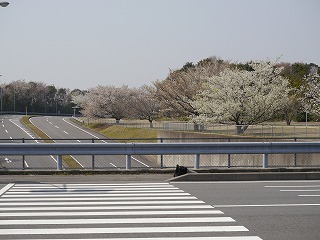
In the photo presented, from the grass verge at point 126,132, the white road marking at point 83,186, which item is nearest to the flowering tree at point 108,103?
the grass verge at point 126,132

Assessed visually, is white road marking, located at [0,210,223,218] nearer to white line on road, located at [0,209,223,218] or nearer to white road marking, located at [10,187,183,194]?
white line on road, located at [0,209,223,218]

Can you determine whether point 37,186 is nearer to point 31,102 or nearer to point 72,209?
point 72,209

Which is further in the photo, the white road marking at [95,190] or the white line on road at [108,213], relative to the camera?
the white road marking at [95,190]

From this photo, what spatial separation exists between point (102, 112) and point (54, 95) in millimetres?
60840

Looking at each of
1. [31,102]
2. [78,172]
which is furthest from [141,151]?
[31,102]

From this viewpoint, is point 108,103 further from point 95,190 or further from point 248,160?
point 95,190

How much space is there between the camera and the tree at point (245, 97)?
146ft

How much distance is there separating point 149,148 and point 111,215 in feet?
22.6

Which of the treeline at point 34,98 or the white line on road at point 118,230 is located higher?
the treeline at point 34,98

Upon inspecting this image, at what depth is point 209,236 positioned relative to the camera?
8.36 metres

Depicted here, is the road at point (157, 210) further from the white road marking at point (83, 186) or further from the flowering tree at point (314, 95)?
the flowering tree at point (314, 95)

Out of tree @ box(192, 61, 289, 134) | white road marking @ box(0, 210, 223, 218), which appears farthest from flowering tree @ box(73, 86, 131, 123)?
white road marking @ box(0, 210, 223, 218)

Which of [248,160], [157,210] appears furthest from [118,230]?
[248,160]

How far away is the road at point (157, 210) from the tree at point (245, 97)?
1135 inches
